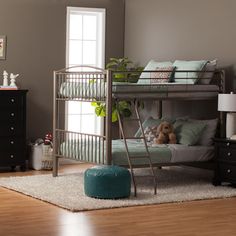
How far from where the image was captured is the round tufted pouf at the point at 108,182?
6.62 m

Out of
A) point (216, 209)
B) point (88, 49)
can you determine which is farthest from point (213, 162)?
point (88, 49)

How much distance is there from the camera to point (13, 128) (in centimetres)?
878

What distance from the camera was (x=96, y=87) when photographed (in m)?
7.36

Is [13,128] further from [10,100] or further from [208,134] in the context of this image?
[208,134]

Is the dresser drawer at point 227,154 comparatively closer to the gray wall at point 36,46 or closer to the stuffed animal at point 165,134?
the stuffed animal at point 165,134

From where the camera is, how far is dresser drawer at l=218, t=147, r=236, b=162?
7414 mm

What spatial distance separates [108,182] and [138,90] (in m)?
1.28

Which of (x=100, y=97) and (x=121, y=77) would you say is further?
(x=121, y=77)

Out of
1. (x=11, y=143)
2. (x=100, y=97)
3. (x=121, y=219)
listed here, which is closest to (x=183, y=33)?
(x=100, y=97)

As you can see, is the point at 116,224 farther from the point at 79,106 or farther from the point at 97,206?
the point at 79,106

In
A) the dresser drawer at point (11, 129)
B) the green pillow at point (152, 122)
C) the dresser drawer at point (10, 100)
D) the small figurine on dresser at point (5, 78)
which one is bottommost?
the dresser drawer at point (11, 129)

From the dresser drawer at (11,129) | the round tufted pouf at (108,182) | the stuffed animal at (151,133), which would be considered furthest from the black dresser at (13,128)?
the round tufted pouf at (108,182)

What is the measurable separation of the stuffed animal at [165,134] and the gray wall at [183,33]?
669mm

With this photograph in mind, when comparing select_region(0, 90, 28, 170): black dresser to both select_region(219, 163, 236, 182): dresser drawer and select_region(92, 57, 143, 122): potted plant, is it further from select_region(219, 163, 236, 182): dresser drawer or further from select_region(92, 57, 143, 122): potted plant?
select_region(219, 163, 236, 182): dresser drawer
